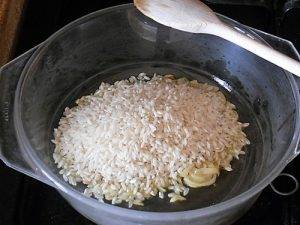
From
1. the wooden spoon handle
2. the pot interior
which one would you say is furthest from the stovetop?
the wooden spoon handle

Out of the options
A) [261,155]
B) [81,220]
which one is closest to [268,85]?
[261,155]

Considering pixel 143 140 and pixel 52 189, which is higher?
pixel 143 140

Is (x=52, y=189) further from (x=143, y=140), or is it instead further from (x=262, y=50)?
(x=262, y=50)

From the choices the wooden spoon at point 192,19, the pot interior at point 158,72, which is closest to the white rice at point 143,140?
the pot interior at point 158,72

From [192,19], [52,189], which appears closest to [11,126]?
[52,189]

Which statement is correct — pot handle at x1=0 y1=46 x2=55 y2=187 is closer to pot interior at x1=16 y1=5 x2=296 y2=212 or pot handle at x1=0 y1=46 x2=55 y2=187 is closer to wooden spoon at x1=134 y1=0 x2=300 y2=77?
pot interior at x1=16 y1=5 x2=296 y2=212

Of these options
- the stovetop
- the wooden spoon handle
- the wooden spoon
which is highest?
the wooden spoon handle
